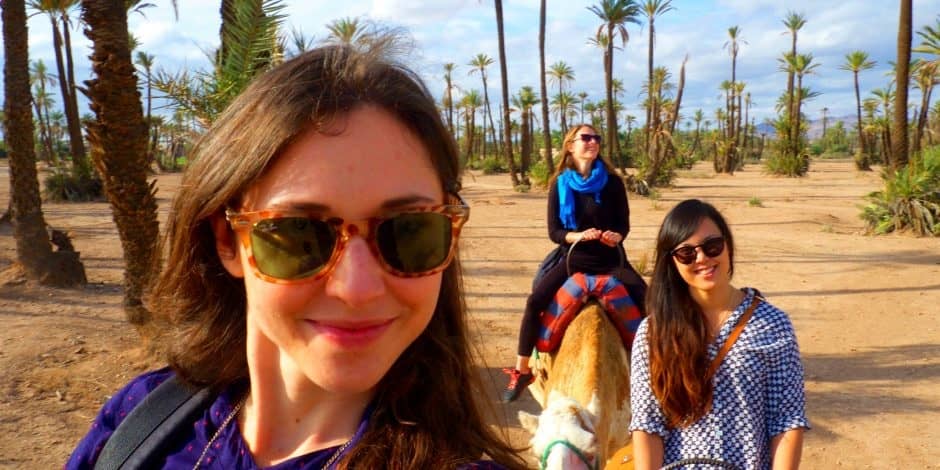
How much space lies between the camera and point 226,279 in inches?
64.7

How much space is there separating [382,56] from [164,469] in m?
0.93

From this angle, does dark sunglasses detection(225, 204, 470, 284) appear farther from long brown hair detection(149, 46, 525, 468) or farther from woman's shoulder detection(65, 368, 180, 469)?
woman's shoulder detection(65, 368, 180, 469)

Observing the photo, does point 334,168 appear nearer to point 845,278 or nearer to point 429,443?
point 429,443

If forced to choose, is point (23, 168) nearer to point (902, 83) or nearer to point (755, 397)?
point (755, 397)

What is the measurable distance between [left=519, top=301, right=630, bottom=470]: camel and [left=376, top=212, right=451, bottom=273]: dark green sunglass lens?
62.4 inches

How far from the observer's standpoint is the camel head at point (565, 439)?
8.61ft

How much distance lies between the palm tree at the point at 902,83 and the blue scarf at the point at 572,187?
599 inches

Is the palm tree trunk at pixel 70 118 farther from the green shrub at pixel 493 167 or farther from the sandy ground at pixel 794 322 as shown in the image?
the green shrub at pixel 493 167

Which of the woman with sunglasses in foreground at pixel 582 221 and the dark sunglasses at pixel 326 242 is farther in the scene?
the woman with sunglasses in foreground at pixel 582 221

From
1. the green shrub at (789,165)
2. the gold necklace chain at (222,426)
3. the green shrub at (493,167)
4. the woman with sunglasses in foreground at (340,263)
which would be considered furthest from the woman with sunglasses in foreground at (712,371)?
the green shrub at (493,167)

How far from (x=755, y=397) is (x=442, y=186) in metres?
2.01

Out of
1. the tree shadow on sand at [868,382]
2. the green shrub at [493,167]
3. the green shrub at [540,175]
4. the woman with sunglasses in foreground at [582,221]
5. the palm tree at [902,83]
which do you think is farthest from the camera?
the green shrub at [493,167]

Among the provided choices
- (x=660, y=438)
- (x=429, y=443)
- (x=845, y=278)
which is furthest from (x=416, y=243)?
(x=845, y=278)

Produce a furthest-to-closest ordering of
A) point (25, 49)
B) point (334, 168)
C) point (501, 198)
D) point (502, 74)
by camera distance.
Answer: point (502, 74) < point (501, 198) < point (25, 49) < point (334, 168)
